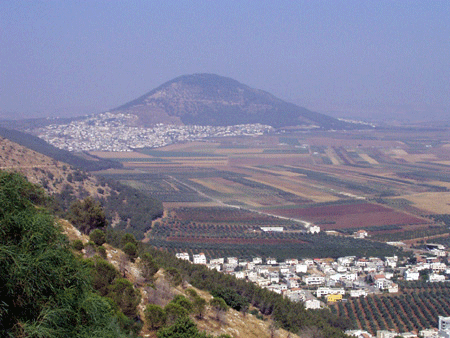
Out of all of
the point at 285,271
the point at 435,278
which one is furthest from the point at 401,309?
the point at 285,271

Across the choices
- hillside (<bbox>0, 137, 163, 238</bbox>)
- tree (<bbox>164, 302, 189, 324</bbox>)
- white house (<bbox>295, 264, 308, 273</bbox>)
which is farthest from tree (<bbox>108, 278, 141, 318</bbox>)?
hillside (<bbox>0, 137, 163, 238</bbox>)

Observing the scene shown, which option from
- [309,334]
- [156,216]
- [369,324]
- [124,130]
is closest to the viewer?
[309,334]

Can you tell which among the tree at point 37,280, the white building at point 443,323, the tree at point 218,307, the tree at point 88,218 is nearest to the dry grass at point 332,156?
the white building at point 443,323

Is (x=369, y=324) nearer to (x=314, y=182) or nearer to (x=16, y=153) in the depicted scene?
(x=16, y=153)

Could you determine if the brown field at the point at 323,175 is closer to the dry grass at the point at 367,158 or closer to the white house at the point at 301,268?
the dry grass at the point at 367,158

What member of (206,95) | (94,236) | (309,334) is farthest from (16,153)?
(206,95)

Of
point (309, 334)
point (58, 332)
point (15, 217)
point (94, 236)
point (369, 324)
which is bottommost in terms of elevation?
point (369, 324)

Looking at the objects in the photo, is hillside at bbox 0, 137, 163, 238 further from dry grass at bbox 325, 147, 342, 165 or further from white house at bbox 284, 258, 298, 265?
dry grass at bbox 325, 147, 342, 165
